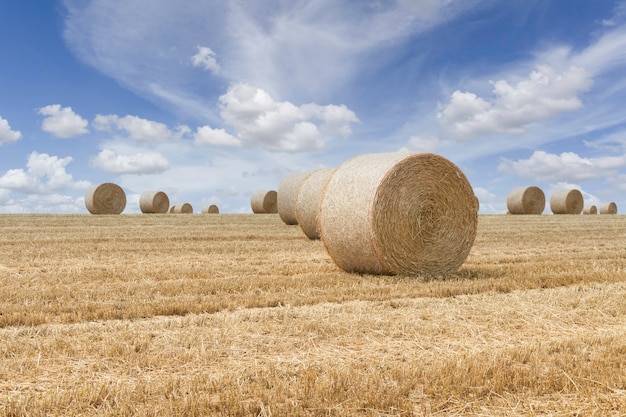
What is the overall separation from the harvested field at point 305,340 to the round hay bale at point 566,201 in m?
22.9

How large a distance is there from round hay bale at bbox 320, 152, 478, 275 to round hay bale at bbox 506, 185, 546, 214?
21.2 metres

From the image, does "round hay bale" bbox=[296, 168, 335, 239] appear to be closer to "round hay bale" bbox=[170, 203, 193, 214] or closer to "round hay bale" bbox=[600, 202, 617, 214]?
"round hay bale" bbox=[170, 203, 193, 214]

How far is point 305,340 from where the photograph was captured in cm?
462

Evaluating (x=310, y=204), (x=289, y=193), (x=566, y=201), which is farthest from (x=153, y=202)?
(x=566, y=201)

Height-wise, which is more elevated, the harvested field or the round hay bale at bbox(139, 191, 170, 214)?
the round hay bale at bbox(139, 191, 170, 214)

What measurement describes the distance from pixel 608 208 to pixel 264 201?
24.4m

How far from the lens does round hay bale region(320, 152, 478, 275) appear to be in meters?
8.29

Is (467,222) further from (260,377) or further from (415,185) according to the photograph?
(260,377)

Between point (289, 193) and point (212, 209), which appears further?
point (212, 209)

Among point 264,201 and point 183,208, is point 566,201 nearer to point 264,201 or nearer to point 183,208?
point 264,201

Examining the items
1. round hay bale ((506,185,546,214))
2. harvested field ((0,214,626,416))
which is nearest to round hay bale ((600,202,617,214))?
round hay bale ((506,185,546,214))

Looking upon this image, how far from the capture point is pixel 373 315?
217 inches

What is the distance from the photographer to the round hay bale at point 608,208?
38250 mm

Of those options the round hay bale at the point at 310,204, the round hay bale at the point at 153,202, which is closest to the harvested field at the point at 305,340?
the round hay bale at the point at 310,204
